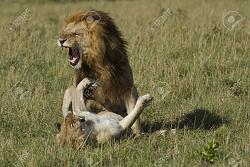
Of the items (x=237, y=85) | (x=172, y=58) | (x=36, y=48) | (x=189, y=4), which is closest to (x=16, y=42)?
(x=36, y=48)

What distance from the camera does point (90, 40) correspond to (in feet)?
20.0

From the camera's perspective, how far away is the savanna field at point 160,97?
537 cm

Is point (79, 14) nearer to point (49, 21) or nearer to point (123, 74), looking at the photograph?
point (123, 74)

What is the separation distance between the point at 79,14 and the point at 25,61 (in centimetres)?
422

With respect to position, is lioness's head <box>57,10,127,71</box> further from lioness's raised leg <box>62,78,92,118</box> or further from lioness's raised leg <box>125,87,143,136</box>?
lioness's raised leg <box>125,87,143,136</box>

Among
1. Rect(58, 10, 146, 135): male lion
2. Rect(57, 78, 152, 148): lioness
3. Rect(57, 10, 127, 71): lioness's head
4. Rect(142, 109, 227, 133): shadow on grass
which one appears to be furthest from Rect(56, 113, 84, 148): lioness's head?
Rect(142, 109, 227, 133): shadow on grass

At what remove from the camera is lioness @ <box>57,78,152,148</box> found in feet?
18.9

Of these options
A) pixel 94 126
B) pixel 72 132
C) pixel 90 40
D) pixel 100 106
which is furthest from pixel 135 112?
pixel 90 40

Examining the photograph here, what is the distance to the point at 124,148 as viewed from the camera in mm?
5586

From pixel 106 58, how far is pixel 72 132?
3.12ft

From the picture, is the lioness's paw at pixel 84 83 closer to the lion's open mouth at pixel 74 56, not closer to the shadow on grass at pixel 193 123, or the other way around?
the lion's open mouth at pixel 74 56

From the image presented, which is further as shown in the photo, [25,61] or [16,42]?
[16,42]

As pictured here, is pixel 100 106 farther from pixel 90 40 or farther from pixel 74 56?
pixel 90 40

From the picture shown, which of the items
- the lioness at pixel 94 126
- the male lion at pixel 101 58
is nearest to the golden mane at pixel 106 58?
the male lion at pixel 101 58
